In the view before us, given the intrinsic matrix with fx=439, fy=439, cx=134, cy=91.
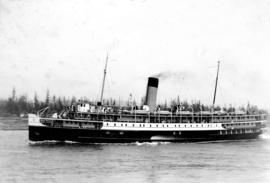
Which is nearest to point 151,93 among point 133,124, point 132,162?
point 133,124

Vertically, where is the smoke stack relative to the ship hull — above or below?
above

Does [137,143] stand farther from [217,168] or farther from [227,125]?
[217,168]

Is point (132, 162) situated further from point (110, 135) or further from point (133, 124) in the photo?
point (133, 124)

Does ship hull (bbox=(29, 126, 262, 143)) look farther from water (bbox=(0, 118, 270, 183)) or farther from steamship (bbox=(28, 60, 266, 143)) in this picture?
water (bbox=(0, 118, 270, 183))

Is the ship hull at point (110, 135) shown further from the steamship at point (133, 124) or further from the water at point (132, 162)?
the water at point (132, 162)

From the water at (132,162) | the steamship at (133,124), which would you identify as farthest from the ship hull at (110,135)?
the water at (132,162)

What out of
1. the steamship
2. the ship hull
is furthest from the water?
the steamship

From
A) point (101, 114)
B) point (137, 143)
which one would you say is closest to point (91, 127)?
point (101, 114)
